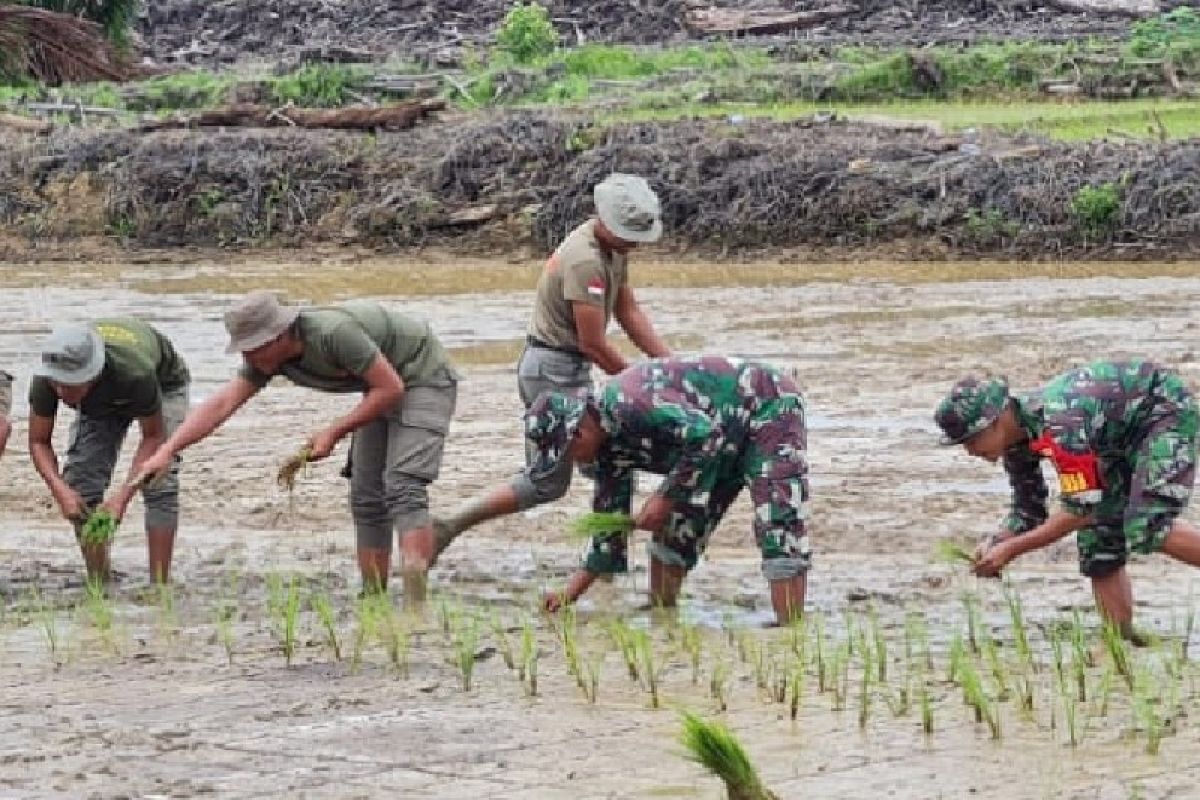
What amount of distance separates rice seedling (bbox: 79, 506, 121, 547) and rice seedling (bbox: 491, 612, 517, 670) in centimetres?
156

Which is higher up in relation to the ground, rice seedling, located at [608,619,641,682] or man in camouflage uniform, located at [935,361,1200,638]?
man in camouflage uniform, located at [935,361,1200,638]

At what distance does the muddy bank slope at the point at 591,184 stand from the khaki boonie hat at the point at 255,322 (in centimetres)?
1456

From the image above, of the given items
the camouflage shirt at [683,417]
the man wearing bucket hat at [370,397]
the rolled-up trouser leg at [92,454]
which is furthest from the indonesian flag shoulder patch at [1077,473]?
the rolled-up trouser leg at [92,454]

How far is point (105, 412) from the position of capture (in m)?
9.53

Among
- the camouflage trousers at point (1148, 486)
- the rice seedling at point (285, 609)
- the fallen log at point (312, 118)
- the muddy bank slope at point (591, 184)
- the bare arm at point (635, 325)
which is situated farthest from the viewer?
the fallen log at point (312, 118)

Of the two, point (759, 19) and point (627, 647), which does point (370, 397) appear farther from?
point (759, 19)

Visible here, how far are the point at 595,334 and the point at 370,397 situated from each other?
3.34ft

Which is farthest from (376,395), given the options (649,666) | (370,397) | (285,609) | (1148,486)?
(1148,486)

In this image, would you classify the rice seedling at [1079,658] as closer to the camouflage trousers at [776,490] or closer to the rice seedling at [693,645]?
the camouflage trousers at [776,490]

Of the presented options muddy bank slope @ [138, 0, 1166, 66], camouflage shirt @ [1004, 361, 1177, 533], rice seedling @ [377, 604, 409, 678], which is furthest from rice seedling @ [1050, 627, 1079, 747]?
muddy bank slope @ [138, 0, 1166, 66]

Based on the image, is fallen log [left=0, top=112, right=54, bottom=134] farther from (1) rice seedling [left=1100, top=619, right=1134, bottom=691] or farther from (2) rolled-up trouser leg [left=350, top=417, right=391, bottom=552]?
(1) rice seedling [left=1100, top=619, right=1134, bottom=691]

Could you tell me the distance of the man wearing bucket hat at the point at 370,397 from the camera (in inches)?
344

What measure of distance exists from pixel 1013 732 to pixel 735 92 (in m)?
23.3

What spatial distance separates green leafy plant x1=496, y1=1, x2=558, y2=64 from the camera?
34125mm
